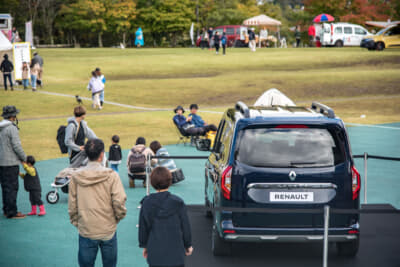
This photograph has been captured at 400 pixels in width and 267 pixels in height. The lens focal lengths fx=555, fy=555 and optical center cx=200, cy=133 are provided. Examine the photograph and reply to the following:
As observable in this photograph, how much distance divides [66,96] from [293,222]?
26.1 m

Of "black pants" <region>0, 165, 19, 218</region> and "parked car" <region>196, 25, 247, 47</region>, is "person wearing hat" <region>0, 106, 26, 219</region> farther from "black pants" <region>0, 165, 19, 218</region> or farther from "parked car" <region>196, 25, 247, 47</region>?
"parked car" <region>196, 25, 247, 47</region>

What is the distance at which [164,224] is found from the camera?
4.82 meters

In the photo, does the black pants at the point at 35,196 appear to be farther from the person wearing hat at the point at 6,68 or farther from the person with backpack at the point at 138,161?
the person wearing hat at the point at 6,68

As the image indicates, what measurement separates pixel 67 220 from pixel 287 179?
442 cm

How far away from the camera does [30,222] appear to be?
9.00 metres

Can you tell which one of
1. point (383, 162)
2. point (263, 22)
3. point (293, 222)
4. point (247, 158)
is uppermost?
point (263, 22)

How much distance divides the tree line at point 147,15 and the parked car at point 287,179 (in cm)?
5977

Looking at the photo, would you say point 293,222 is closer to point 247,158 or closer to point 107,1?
point 247,158

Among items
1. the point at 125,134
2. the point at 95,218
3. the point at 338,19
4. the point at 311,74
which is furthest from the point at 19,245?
the point at 338,19

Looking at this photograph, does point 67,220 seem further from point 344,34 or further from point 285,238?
point 344,34

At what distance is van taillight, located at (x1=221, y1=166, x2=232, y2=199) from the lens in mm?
6273

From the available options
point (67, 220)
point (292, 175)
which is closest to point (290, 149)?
point (292, 175)

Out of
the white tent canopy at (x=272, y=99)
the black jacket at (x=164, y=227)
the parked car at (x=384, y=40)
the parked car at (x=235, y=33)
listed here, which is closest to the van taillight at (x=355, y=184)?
the black jacket at (x=164, y=227)

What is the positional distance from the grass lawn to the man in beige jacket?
11100 mm
